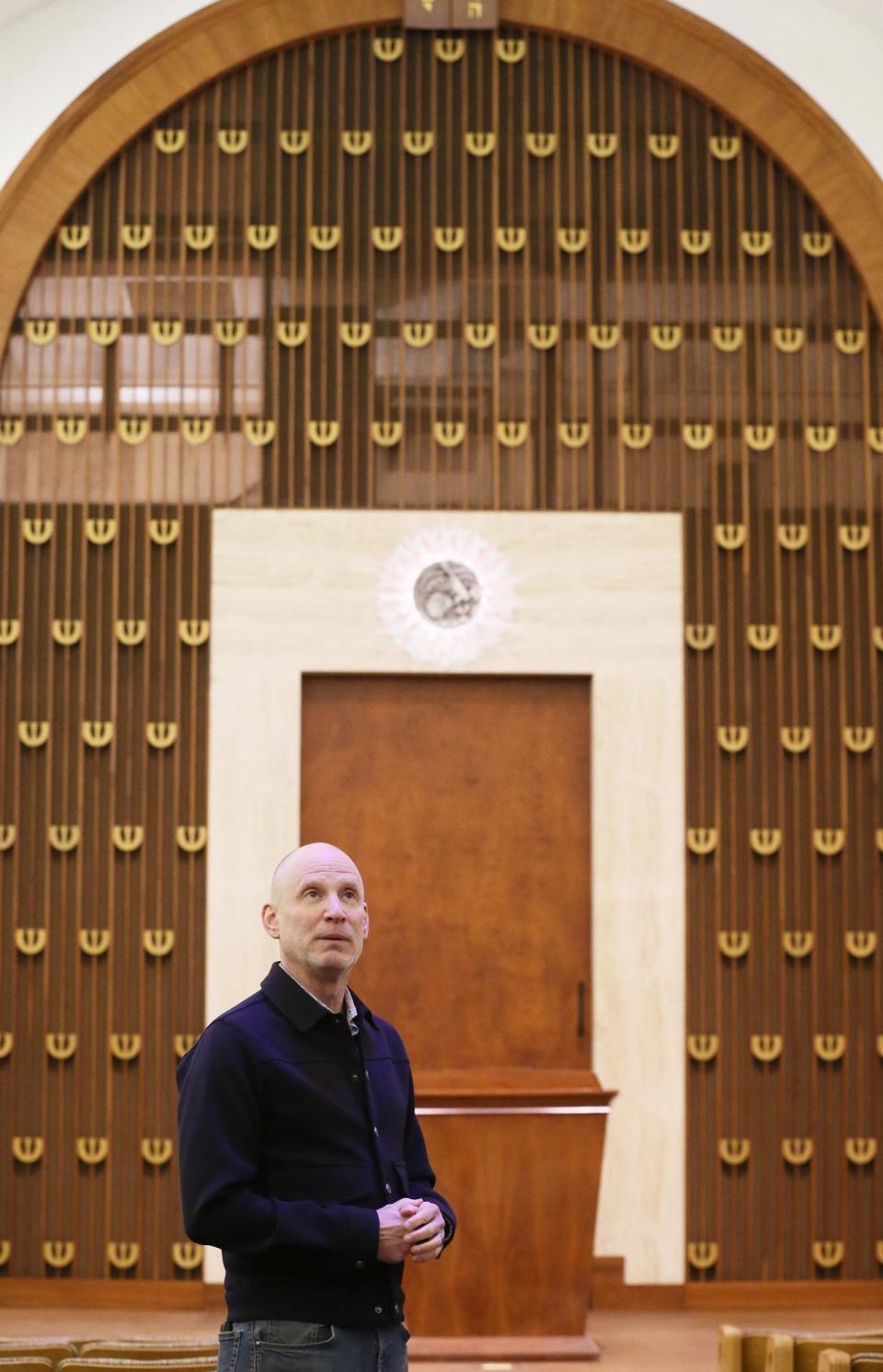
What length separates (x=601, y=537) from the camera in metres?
6.83

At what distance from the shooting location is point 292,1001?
9.16 feet

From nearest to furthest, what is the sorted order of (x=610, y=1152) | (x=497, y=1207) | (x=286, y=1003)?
(x=286, y=1003) → (x=497, y=1207) → (x=610, y=1152)

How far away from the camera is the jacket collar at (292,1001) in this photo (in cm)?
278

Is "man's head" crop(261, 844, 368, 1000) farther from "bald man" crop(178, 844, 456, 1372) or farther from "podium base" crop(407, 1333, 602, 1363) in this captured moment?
"podium base" crop(407, 1333, 602, 1363)

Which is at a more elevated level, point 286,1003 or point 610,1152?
point 286,1003

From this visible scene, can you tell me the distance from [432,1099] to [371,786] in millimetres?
1445

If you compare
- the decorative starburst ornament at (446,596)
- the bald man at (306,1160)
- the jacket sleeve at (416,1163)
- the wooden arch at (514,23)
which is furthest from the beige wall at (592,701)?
the bald man at (306,1160)

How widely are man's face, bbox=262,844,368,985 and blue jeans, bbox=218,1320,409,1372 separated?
57 centimetres

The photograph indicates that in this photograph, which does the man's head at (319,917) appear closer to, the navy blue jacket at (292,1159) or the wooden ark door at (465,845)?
the navy blue jacket at (292,1159)

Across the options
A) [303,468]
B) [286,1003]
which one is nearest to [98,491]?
[303,468]

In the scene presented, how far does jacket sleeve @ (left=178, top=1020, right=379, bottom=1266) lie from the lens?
2.57m

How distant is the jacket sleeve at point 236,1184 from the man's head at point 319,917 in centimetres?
18

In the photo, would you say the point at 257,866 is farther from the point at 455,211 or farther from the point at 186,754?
the point at 455,211

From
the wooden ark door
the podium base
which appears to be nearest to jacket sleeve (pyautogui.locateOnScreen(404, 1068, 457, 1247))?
the podium base
